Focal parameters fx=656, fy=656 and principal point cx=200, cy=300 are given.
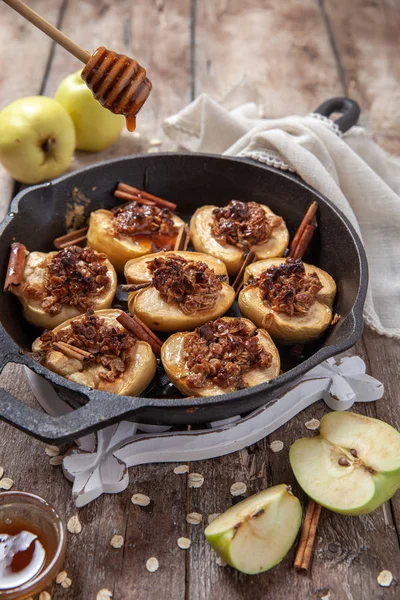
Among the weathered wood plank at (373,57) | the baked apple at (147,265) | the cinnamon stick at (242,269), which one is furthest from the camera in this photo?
the weathered wood plank at (373,57)

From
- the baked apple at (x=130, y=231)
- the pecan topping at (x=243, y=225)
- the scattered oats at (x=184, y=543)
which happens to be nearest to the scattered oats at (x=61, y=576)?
the scattered oats at (x=184, y=543)

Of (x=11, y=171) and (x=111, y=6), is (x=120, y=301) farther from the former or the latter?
(x=111, y=6)

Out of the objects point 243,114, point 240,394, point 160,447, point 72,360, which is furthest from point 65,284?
point 243,114

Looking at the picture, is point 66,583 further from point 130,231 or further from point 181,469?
point 130,231

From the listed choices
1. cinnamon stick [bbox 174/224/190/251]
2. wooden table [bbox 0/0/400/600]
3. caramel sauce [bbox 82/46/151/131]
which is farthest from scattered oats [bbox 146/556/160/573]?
caramel sauce [bbox 82/46/151/131]

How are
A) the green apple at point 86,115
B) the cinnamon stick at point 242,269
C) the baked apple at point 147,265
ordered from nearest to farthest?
1. the baked apple at point 147,265
2. the cinnamon stick at point 242,269
3. the green apple at point 86,115

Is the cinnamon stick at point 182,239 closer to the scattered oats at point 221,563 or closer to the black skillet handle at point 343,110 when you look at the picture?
the black skillet handle at point 343,110

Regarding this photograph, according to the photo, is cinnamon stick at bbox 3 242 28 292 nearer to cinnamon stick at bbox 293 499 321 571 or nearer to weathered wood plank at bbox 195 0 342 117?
cinnamon stick at bbox 293 499 321 571

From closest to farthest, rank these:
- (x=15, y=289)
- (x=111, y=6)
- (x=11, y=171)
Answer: (x=15, y=289) → (x=11, y=171) → (x=111, y=6)
